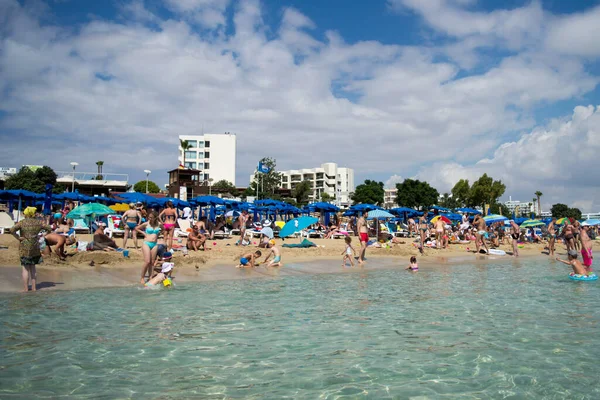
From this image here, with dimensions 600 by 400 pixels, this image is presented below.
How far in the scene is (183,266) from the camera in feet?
39.4

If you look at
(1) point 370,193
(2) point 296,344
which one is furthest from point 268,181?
(2) point 296,344

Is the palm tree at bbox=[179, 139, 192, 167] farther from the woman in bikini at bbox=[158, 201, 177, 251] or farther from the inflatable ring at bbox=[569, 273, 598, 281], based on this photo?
the inflatable ring at bbox=[569, 273, 598, 281]

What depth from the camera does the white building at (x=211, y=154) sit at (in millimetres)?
81438

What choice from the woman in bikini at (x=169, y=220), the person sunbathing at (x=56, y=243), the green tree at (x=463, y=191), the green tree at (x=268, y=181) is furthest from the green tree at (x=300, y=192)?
the person sunbathing at (x=56, y=243)

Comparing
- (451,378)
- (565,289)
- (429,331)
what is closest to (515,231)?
(565,289)

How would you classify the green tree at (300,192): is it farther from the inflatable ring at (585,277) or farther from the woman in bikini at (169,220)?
the inflatable ring at (585,277)

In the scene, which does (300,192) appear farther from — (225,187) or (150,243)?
(150,243)

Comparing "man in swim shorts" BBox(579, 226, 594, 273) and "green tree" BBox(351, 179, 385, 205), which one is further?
"green tree" BBox(351, 179, 385, 205)

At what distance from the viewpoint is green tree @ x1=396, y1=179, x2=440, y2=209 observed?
233 ft

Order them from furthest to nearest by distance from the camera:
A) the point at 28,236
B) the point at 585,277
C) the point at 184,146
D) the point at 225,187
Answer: the point at 184,146
the point at 225,187
the point at 585,277
the point at 28,236

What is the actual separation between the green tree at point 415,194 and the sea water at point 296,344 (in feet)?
207

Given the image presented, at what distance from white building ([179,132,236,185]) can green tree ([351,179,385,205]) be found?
83.5 feet

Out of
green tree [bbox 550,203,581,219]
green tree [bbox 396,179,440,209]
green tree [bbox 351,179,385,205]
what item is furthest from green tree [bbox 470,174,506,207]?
green tree [bbox 550,203,581,219]

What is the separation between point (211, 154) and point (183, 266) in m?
71.8
